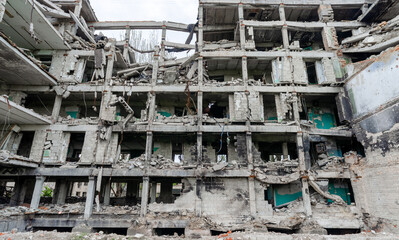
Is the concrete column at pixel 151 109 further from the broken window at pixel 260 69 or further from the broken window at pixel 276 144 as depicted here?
the broken window at pixel 260 69

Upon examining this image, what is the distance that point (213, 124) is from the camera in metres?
15.4

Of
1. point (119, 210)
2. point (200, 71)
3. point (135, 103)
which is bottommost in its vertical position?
point (119, 210)

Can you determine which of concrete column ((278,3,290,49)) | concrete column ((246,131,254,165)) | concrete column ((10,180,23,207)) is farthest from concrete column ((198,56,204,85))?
concrete column ((10,180,23,207))

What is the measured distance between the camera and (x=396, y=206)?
1073 cm

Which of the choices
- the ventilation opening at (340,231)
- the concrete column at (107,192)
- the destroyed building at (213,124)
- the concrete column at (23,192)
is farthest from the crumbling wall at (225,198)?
the concrete column at (23,192)

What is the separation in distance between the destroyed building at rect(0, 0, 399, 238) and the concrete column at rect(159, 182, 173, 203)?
0.17 meters

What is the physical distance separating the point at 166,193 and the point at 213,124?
6.40 metres

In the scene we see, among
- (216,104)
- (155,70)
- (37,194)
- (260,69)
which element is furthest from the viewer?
(260,69)

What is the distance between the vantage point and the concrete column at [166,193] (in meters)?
16.5

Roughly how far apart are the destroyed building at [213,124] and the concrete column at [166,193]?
0.56 ft

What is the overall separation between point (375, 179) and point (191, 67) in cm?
1363

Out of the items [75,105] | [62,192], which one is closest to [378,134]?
[75,105]

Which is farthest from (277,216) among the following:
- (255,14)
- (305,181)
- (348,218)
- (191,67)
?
(255,14)

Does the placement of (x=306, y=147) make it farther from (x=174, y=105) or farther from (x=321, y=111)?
(x=174, y=105)
